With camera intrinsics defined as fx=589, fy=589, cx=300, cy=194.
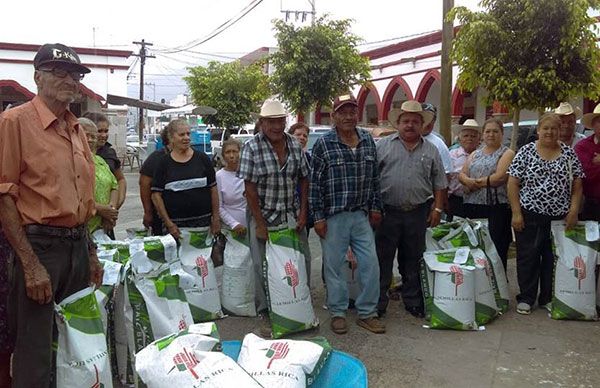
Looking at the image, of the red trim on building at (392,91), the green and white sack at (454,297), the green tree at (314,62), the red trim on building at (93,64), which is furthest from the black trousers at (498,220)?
the red trim on building at (93,64)

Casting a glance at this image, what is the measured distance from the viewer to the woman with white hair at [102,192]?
14.6 ft

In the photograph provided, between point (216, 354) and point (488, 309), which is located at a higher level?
point (216, 354)

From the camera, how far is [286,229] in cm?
449

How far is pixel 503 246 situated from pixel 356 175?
6.21ft

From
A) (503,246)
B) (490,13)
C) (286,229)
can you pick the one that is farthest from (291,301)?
(490,13)

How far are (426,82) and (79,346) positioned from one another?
63.6 feet

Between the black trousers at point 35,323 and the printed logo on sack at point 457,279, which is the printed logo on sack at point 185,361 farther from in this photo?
the printed logo on sack at point 457,279

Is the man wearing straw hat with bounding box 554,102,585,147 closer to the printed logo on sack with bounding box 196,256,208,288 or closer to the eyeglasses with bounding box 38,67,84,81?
the printed logo on sack with bounding box 196,256,208,288

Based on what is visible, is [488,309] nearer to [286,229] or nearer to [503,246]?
[503,246]

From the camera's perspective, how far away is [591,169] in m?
5.06

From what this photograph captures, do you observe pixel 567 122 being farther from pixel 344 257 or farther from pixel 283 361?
pixel 283 361

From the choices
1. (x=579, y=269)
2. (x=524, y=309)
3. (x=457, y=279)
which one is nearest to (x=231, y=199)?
(x=457, y=279)

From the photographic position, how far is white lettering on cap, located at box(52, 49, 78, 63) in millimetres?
2723

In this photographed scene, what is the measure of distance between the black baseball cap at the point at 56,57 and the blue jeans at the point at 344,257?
96.1 inches
